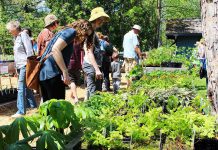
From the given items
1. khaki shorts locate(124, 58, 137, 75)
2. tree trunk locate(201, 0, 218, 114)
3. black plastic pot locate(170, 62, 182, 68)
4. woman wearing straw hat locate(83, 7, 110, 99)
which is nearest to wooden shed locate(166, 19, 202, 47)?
black plastic pot locate(170, 62, 182, 68)

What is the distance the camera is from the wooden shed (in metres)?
A: 27.4

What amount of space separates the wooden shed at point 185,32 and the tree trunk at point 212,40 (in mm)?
23555

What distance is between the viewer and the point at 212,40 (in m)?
4.05

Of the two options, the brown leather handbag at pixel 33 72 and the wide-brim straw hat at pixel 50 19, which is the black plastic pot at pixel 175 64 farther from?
the brown leather handbag at pixel 33 72

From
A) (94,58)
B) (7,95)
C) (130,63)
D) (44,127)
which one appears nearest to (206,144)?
(44,127)

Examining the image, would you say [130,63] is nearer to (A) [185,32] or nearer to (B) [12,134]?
(B) [12,134]

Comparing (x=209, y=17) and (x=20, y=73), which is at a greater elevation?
(x=209, y=17)

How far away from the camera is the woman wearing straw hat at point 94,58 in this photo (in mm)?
5312

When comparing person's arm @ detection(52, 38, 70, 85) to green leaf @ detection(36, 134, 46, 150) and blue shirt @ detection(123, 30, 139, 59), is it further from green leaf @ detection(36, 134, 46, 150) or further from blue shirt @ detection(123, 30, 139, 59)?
blue shirt @ detection(123, 30, 139, 59)

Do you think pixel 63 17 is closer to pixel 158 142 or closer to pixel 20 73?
pixel 20 73

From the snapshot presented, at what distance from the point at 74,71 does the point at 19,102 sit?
1.20 m

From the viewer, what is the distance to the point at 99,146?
10.4 feet

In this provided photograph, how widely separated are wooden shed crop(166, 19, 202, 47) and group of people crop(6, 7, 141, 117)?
16955 millimetres

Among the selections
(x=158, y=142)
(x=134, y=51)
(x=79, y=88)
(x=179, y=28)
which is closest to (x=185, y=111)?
(x=158, y=142)
